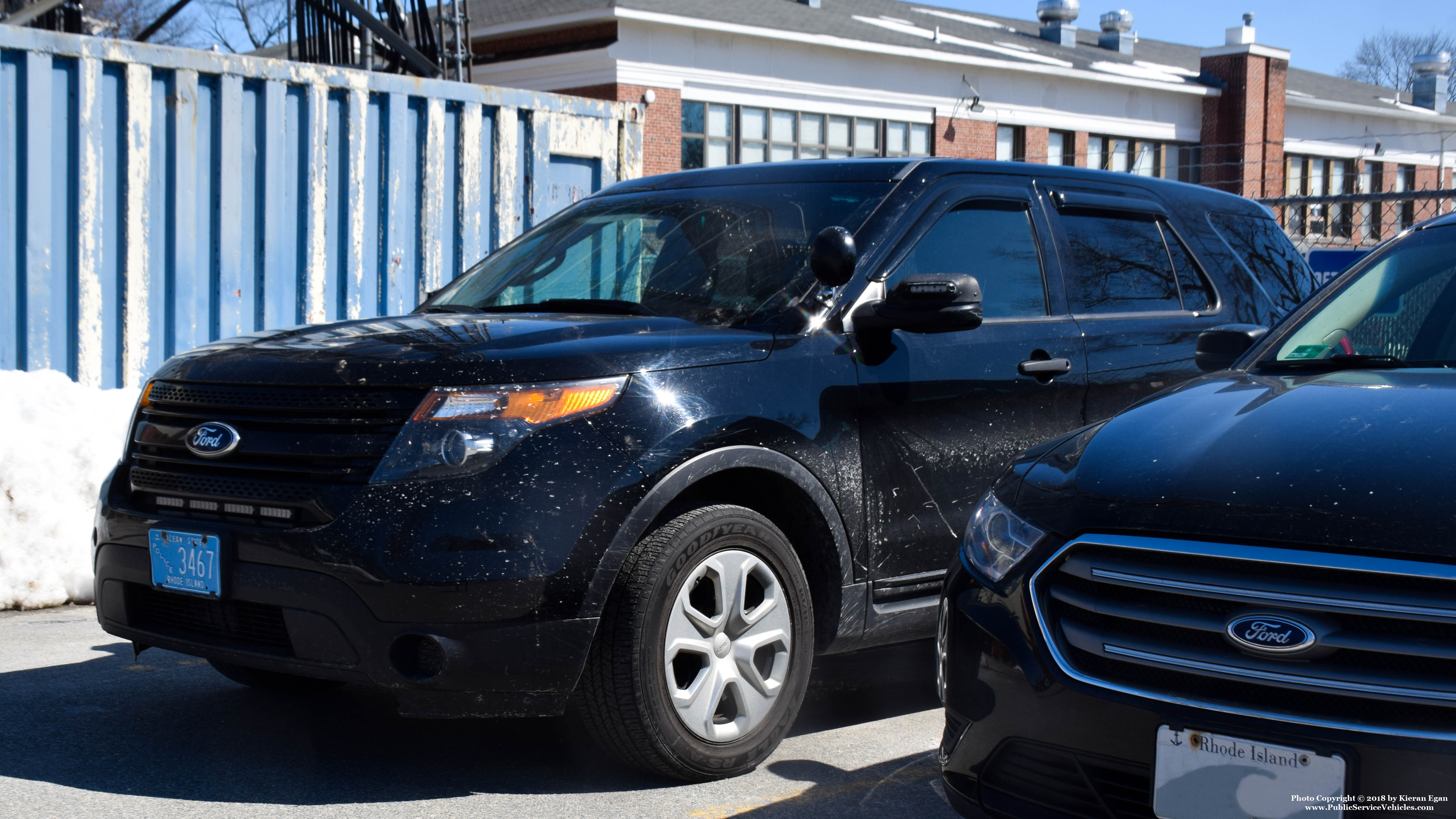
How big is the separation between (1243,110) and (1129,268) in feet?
106

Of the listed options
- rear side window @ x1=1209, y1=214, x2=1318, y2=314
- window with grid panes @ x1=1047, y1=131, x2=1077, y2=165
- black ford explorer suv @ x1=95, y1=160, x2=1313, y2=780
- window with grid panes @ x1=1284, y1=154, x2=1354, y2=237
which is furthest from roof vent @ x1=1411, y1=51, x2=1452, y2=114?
black ford explorer suv @ x1=95, y1=160, x2=1313, y2=780

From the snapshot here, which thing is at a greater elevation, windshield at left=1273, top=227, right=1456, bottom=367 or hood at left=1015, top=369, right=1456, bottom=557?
windshield at left=1273, top=227, right=1456, bottom=367

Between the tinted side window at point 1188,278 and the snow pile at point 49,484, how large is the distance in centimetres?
480

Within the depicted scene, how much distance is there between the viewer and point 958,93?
2972 centimetres

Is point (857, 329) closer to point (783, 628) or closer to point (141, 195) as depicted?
point (783, 628)

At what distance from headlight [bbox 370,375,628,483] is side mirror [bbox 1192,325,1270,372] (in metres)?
1.83

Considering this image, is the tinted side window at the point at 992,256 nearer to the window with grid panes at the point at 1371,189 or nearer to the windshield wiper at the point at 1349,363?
the windshield wiper at the point at 1349,363

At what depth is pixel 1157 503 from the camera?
2.67 m

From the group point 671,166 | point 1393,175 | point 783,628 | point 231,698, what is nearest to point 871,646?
point 783,628

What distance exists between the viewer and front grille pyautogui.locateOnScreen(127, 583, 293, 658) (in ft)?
11.9

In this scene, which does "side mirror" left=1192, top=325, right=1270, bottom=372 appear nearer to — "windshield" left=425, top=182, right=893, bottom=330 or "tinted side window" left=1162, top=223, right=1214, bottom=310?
"windshield" left=425, top=182, right=893, bottom=330

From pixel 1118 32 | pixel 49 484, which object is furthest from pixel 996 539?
pixel 1118 32

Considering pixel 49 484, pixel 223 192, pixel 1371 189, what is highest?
pixel 1371 189

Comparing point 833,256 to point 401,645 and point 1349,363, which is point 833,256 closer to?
point 1349,363
